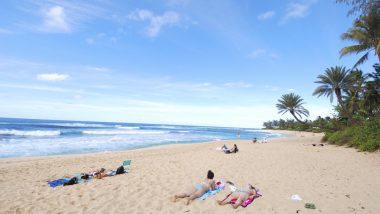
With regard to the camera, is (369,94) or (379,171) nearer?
(379,171)

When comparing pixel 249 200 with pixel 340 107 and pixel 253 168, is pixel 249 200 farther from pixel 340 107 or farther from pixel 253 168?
pixel 340 107

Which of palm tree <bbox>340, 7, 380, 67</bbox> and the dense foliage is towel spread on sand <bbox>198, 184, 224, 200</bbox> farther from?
palm tree <bbox>340, 7, 380, 67</bbox>

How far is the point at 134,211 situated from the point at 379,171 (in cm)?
905

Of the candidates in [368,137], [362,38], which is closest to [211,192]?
[368,137]

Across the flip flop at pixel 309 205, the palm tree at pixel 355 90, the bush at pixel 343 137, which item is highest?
the palm tree at pixel 355 90

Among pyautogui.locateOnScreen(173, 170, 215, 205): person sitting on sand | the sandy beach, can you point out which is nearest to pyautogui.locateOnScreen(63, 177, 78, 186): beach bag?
the sandy beach

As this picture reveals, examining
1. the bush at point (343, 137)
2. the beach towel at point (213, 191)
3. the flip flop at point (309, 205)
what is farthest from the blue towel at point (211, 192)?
the bush at point (343, 137)

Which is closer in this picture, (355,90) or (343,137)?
(343,137)

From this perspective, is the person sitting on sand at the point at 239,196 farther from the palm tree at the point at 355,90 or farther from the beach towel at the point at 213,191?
the palm tree at the point at 355,90

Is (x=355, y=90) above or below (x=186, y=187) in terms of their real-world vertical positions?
above

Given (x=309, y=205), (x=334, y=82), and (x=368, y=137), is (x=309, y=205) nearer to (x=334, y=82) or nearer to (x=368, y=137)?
(x=368, y=137)

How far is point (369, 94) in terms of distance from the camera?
20359mm

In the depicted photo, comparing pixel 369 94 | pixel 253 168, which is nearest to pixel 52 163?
pixel 253 168

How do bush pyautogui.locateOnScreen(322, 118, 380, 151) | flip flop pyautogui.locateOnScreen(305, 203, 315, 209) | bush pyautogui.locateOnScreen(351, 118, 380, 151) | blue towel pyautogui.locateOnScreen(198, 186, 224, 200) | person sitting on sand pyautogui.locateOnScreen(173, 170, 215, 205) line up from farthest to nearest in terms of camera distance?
bush pyautogui.locateOnScreen(322, 118, 380, 151)
bush pyautogui.locateOnScreen(351, 118, 380, 151)
blue towel pyautogui.locateOnScreen(198, 186, 224, 200)
person sitting on sand pyautogui.locateOnScreen(173, 170, 215, 205)
flip flop pyautogui.locateOnScreen(305, 203, 315, 209)
